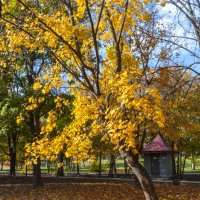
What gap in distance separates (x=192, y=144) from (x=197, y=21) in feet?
58.9

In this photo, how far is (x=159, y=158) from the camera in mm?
32812

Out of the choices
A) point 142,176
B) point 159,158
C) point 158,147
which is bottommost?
point 159,158

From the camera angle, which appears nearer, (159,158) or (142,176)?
(142,176)

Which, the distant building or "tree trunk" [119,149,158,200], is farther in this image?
the distant building

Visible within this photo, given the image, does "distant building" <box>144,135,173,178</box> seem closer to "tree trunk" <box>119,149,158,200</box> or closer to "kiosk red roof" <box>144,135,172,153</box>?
"kiosk red roof" <box>144,135,172,153</box>

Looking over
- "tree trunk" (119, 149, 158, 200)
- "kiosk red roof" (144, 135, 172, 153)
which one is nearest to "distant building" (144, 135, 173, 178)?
"kiosk red roof" (144, 135, 172, 153)

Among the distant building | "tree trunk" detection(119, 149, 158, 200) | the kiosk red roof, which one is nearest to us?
"tree trunk" detection(119, 149, 158, 200)

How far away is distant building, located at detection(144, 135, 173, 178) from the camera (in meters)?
32.0

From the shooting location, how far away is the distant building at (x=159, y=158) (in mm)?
32000

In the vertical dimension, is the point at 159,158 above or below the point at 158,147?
below

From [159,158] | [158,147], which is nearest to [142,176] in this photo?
[158,147]

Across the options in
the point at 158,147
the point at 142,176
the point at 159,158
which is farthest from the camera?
the point at 159,158

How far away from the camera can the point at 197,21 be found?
10547 millimetres

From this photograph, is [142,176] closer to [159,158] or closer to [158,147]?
[158,147]
